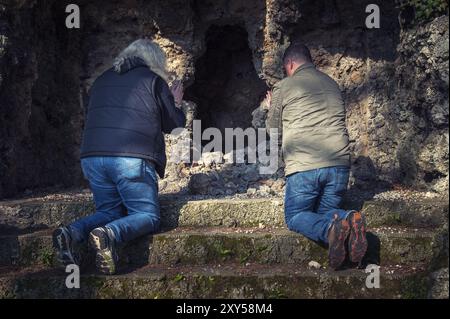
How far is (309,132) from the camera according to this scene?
4223 millimetres

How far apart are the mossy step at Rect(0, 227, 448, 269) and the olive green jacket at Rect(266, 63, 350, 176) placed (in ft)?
1.88

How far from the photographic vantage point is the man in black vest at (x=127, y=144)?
13.6 feet

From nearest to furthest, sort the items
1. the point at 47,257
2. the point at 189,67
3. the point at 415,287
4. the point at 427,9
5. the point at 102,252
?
the point at 415,287 < the point at 102,252 < the point at 47,257 < the point at 427,9 < the point at 189,67

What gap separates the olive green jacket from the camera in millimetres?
4164

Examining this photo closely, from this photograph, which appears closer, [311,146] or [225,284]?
[225,284]

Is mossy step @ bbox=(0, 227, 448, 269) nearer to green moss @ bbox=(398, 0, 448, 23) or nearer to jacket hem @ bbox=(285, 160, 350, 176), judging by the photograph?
jacket hem @ bbox=(285, 160, 350, 176)

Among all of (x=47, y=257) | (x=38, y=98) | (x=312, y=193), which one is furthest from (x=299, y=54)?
(x=38, y=98)

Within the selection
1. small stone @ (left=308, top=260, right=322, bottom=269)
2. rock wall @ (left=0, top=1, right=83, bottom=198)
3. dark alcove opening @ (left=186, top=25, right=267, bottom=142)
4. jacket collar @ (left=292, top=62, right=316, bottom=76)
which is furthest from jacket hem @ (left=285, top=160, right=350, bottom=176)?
dark alcove opening @ (left=186, top=25, right=267, bottom=142)

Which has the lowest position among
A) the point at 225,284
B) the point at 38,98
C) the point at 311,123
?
the point at 225,284

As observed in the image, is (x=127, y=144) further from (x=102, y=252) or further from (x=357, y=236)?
(x=357, y=236)

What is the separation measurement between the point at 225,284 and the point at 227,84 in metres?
5.10

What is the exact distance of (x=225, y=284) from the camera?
3732 millimetres

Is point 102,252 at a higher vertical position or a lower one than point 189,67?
lower
